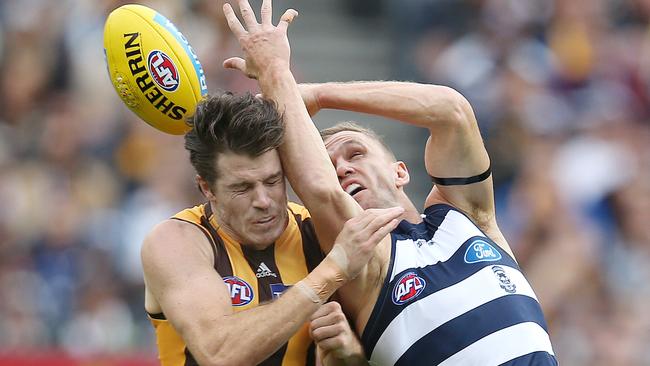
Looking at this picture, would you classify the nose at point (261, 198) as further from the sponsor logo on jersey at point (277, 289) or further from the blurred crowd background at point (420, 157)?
the blurred crowd background at point (420, 157)

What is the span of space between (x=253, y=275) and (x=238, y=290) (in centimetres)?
13

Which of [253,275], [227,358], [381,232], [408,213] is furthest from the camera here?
[408,213]

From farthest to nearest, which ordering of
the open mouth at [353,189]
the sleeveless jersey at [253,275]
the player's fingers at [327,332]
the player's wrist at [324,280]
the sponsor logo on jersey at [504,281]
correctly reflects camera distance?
the open mouth at [353,189], the sponsor logo on jersey at [504,281], the sleeveless jersey at [253,275], the player's fingers at [327,332], the player's wrist at [324,280]

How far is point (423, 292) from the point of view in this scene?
5883mm

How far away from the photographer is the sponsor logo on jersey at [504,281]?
595 centimetres

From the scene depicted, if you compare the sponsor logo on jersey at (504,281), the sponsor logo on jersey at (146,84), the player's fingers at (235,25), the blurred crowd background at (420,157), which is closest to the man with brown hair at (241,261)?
the sponsor logo on jersey at (146,84)

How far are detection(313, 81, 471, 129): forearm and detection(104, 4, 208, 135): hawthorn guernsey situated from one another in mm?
624

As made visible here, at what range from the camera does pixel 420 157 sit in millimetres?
12555

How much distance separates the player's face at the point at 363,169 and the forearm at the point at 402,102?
0.32 metres

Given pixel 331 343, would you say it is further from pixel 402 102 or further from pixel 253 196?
pixel 402 102

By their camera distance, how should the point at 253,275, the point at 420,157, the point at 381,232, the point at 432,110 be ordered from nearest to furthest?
the point at 381,232 < the point at 253,275 < the point at 432,110 < the point at 420,157

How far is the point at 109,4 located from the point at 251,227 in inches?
280

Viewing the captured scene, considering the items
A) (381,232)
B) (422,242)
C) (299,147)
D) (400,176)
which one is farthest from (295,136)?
(400,176)

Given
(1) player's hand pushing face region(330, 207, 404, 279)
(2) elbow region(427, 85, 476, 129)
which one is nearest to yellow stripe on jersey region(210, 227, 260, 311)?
(1) player's hand pushing face region(330, 207, 404, 279)
